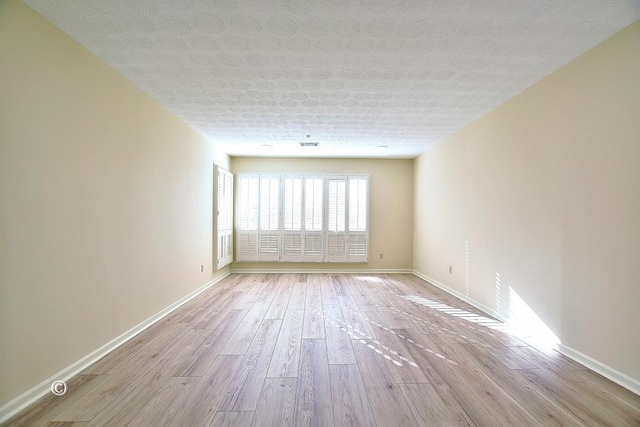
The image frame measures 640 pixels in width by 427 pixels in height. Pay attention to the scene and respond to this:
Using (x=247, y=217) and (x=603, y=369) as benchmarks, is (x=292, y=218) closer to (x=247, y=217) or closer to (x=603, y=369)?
(x=247, y=217)

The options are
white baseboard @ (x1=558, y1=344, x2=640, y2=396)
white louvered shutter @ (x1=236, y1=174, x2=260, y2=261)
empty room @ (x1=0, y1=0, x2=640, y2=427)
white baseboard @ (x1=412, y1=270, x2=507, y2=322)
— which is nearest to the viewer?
empty room @ (x1=0, y1=0, x2=640, y2=427)

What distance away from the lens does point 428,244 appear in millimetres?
5289

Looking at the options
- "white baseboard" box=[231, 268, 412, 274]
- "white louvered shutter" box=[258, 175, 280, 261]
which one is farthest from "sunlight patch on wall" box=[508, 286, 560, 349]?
"white louvered shutter" box=[258, 175, 280, 261]

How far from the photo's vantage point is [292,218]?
19.3ft

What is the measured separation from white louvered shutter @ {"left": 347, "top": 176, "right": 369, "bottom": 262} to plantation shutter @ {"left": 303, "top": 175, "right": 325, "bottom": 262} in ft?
1.88

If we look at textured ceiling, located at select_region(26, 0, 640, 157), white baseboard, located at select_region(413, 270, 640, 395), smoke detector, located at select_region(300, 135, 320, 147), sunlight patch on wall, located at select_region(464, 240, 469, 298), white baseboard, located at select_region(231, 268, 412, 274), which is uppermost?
textured ceiling, located at select_region(26, 0, 640, 157)

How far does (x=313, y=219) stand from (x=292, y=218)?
0.43 m

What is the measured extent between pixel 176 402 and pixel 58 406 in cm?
67

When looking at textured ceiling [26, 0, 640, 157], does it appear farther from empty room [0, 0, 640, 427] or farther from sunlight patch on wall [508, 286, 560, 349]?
sunlight patch on wall [508, 286, 560, 349]

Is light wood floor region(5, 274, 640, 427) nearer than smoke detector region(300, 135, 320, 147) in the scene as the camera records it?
Yes

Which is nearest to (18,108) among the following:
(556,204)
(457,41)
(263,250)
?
(457,41)

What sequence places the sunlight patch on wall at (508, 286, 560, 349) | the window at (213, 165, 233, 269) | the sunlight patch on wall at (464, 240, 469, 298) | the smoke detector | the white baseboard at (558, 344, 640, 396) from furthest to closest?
1. the window at (213, 165, 233, 269)
2. the smoke detector
3. the sunlight patch on wall at (464, 240, 469, 298)
4. the sunlight patch on wall at (508, 286, 560, 349)
5. the white baseboard at (558, 344, 640, 396)

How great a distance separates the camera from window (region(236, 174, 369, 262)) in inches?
231

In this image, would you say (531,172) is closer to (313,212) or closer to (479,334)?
(479,334)
